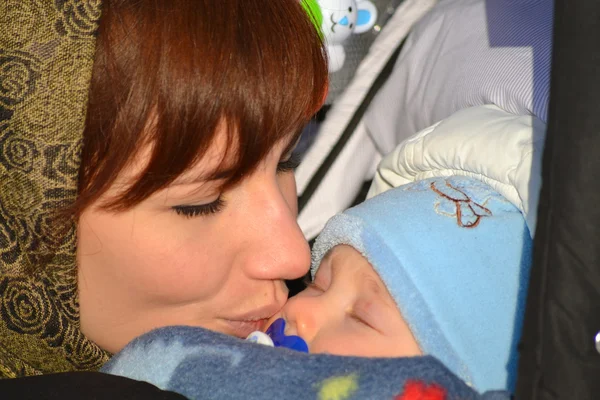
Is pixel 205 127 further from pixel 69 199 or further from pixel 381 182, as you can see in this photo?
pixel 381 182

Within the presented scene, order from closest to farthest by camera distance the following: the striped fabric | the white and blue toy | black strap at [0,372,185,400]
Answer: black strap at [0,372,185,400]
the striped fabric
the white and blue toy

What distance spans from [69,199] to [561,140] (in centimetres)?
78

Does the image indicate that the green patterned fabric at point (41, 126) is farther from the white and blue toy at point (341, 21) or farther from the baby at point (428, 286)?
the white and blue toy at point (341, 21)

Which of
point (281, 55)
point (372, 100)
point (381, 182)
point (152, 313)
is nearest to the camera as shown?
point (281, 55)

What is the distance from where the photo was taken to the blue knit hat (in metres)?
1.26

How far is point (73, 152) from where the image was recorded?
1199 millimetres

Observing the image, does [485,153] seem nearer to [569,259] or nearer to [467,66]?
[467,66]

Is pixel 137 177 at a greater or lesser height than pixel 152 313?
greater

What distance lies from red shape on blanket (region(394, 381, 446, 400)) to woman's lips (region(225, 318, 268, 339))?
1.48ft

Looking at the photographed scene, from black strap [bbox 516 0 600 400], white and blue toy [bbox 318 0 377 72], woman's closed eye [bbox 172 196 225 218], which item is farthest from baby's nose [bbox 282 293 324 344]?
white and blue toy [bbox 318 0 377 72]

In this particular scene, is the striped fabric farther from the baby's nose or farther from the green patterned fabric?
the green patterned fabric

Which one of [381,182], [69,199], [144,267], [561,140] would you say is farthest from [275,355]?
[381,182]

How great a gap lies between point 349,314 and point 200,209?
344 millimetres

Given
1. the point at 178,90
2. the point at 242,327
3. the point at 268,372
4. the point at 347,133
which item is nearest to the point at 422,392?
the point at 268,372
